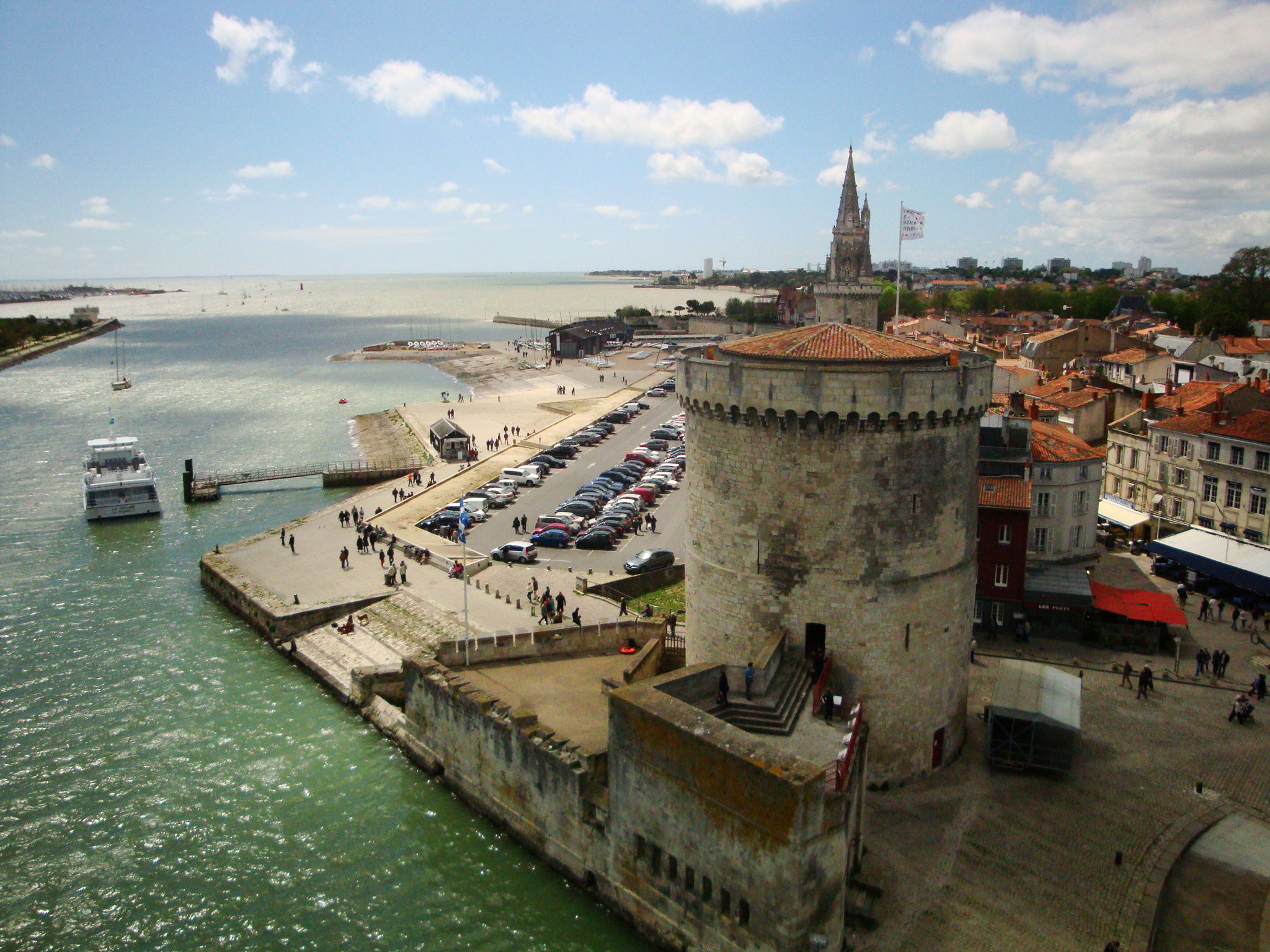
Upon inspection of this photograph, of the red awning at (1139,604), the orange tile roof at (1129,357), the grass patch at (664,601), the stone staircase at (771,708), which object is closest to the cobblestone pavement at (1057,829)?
the stone staircase at (771,708)

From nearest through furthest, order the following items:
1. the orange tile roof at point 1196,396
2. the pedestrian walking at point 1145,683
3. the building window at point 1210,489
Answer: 1. the pedestrian walking at point 1145,683
2. the building window at point 1210,489
3. the orange tile roof at point 1196,396

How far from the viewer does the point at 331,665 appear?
32031 mm

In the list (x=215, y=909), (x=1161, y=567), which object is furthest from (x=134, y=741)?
(x=1161, y=567)

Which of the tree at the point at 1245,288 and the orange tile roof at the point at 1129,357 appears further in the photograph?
the tree at the point at 1245,288

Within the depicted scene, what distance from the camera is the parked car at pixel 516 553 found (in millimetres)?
41438

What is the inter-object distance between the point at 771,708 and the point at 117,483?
4918 cm

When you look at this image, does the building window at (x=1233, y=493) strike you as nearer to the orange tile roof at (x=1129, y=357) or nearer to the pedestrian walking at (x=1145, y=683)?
the pedestrian walking at (x=1145, y=683)

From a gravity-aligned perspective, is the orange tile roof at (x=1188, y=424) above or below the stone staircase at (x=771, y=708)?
above

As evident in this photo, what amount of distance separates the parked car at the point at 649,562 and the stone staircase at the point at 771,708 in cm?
1849

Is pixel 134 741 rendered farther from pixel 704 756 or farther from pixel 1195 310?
pixel 1195 310

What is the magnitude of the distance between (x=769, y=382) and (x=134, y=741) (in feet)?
72.1

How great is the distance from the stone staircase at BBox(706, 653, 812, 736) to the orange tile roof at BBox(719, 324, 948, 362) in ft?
24.0

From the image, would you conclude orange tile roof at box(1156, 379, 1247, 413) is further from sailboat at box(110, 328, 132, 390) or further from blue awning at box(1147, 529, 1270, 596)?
sailboat at box(110, 328, 132, 390)

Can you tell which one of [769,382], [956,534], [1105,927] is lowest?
[1105,927]
